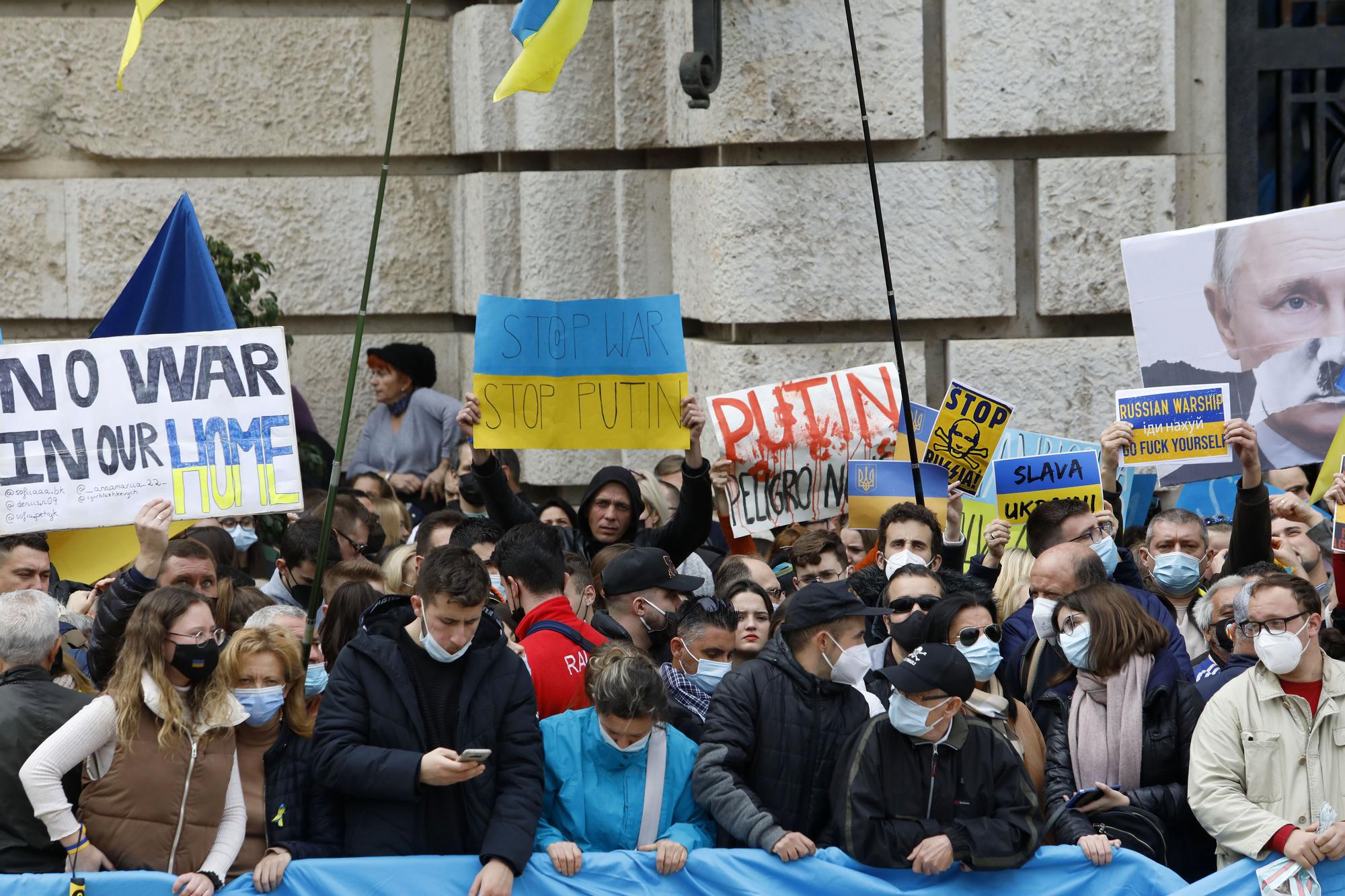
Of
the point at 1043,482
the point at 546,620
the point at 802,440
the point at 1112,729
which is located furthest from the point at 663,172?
the point at 1112,729

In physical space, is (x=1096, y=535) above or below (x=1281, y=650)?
above

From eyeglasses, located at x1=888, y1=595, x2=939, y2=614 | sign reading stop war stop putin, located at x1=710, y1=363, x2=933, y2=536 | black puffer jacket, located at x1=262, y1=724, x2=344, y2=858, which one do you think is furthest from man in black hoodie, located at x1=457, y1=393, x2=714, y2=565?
black puffer jacket, located at x1=262, y1=724, x2=344, y2=858

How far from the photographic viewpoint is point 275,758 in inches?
177

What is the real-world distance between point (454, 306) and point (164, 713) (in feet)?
15.9

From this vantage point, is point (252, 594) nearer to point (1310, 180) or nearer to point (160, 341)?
point (160, 341)

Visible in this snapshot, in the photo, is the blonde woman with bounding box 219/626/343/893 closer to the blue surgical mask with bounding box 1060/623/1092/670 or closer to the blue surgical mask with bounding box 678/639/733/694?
the blue surgical mask with bounding box 678/639/733/694

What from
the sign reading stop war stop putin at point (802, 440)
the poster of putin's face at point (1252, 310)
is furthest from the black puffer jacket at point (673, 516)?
the poster of putin's face at point (1252, 310)

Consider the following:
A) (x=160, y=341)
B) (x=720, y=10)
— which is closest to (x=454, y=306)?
(x=720, y=10)

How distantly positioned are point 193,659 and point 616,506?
2454mm

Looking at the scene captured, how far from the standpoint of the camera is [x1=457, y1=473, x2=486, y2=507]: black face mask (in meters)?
7.12

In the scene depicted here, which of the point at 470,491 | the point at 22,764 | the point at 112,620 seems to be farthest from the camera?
the point at 470,491

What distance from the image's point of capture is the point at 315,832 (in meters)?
4.46

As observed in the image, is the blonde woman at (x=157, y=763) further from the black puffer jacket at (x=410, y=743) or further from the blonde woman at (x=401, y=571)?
the blonde woman at (x=401, y=571)

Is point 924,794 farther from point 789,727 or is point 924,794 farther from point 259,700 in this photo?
point 259,700
